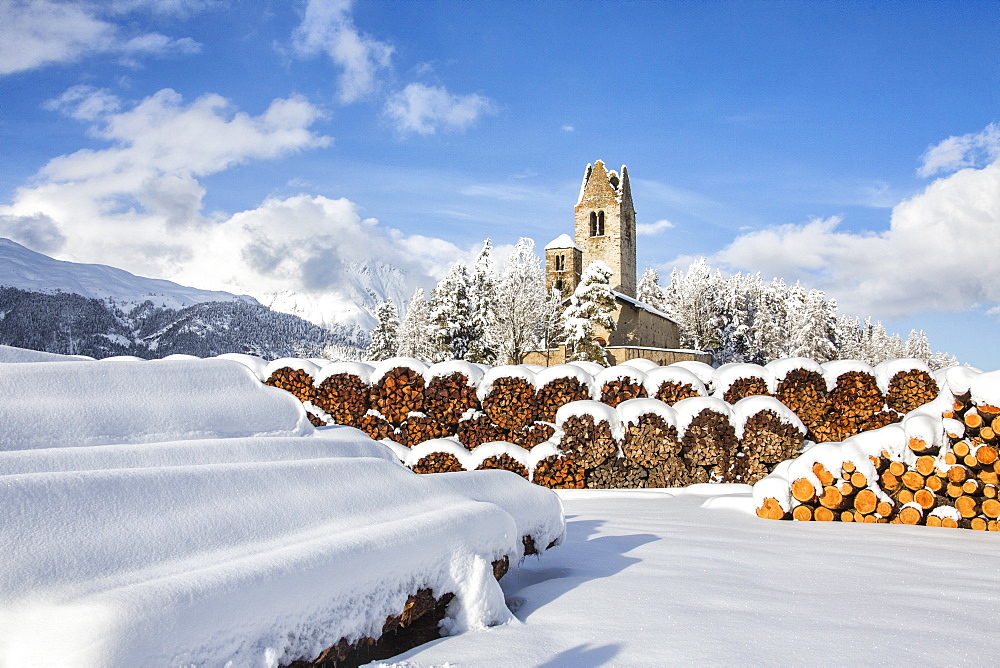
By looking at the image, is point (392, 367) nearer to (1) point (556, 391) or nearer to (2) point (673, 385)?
(1) point (556, 391)

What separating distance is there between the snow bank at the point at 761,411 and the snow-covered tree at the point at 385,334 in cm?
3693

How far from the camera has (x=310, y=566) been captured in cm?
174

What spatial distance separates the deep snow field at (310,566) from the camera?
142 centimetres

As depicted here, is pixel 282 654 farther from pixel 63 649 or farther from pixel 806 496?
pixel 806 496

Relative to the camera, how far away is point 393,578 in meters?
2.05

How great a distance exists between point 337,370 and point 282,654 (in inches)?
282

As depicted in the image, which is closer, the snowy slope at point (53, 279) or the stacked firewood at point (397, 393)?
the stacked firewood at point (397, 393)

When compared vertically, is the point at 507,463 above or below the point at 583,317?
below

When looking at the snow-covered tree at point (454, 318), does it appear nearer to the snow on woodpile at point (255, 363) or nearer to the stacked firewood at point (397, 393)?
the snow on woodpile at point (255, 363)

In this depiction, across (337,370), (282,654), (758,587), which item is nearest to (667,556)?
(758,587)

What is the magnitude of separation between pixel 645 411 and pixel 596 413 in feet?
1.97

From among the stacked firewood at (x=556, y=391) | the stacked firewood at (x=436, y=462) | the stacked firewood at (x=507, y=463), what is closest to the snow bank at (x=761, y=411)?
the stacked firewood at (x=556, y=391)

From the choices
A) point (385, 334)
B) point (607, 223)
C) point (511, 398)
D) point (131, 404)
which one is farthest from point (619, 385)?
point (607, 223)

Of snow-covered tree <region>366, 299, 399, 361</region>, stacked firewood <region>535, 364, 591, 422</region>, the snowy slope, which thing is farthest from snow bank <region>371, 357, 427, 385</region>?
the snowy slope
